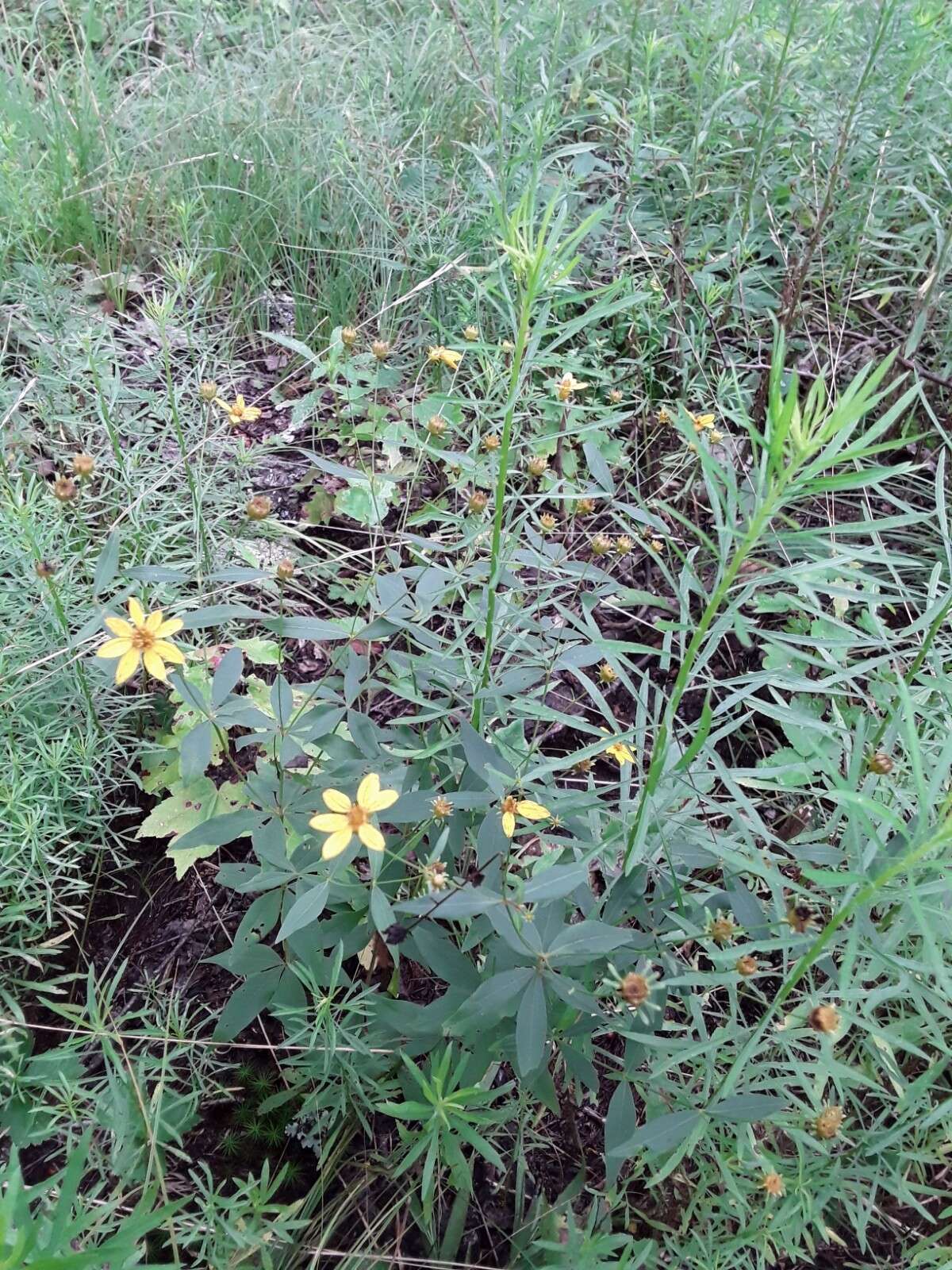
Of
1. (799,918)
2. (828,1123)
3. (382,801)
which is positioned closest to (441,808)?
(382,801)

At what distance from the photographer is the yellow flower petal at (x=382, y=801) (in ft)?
3.20

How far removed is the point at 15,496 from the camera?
143cm

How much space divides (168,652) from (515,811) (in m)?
0.47

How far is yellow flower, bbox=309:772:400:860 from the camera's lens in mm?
946

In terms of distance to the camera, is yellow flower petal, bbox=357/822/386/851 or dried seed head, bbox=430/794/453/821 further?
dried seed head, bbox=430/794/453/821

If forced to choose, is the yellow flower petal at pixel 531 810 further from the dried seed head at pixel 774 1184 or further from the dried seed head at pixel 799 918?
the dried seed head at pixel 774 1184

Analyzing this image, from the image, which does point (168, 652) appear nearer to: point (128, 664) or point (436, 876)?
point (128, 664)

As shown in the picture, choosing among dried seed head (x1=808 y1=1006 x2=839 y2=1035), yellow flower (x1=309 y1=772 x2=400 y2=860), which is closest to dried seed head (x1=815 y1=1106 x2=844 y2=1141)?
dried seed head (x1=808 y1=1006 x2=839 y2=1035)

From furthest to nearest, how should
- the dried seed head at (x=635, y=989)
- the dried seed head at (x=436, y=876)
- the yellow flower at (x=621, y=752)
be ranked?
the yellow flower at (x=621, y=752) < the dried seed head at (x=436, y=876) < the dried seed head at (x=635, y=989)

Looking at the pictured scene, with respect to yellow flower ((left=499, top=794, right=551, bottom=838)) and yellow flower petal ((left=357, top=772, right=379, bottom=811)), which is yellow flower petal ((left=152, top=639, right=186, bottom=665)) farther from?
yellow flower ((left=499, top=794, right=551, bottom=838))

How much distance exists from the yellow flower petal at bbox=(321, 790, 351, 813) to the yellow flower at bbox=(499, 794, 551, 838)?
0.65 ft

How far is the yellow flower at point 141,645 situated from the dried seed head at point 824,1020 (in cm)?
81

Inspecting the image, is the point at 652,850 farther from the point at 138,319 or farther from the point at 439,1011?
the point at 138,319

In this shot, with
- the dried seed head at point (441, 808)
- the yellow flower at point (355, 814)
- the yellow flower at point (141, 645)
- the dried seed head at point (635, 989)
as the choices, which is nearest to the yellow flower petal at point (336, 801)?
the yellow flower at point (355, 814)
